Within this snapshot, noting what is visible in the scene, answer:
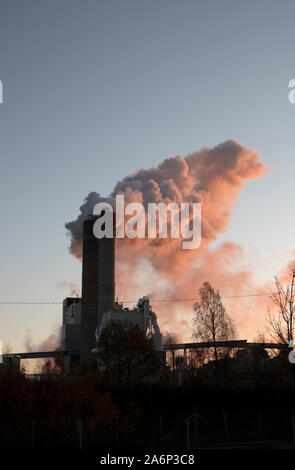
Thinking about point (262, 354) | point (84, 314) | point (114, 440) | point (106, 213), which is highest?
point (106, 213)

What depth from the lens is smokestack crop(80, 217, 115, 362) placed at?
3359 inches

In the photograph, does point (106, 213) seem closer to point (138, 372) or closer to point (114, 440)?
point (138, 372)

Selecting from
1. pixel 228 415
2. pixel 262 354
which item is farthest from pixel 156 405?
pixel 262 354

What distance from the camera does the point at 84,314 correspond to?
87.3 m

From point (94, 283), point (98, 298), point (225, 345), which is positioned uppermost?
point (94, 283)

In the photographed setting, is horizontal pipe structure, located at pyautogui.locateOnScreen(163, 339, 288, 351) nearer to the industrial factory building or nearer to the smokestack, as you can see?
the industrial factory building

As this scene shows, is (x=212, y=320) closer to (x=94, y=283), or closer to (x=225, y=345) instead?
(x=225, y=345)

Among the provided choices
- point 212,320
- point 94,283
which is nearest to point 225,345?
point 212,320

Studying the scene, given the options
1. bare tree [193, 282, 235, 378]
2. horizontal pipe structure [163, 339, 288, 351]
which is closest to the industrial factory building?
horizontal pipe structure [163, 339, 288, 351]

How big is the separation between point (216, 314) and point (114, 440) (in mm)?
27693

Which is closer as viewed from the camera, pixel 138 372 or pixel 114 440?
pixel 114 440

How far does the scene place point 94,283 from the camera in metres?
86.6

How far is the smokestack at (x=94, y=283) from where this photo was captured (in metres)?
85.3

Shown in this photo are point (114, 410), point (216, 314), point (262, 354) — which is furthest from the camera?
point (262, 354)
